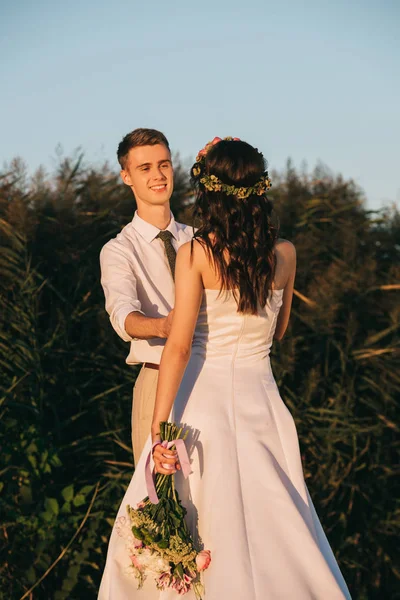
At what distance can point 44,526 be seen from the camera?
18.0 feet

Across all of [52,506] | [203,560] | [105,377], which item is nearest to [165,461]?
[203,560]

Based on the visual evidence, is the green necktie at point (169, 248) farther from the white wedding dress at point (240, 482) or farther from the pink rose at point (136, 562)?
the pink rose at point (136, 562)

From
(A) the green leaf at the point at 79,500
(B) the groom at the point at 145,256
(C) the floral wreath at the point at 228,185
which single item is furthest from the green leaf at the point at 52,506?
(C) the floral wreath at the point at 228,185

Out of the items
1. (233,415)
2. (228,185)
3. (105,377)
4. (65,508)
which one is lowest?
(65,508)

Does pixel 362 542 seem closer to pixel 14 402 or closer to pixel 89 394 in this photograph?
pixel 89 394

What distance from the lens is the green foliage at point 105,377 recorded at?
555 cm

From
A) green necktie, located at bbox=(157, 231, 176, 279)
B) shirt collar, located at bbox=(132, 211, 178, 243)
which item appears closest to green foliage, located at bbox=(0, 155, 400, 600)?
shirt collar, located at bbox=(132, 211, 178, 243)

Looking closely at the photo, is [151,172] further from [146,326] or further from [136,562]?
[136,562]

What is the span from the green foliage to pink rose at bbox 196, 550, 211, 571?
2395 mm

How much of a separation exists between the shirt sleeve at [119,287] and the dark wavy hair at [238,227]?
65 centimetres

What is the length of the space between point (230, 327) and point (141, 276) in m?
0.95

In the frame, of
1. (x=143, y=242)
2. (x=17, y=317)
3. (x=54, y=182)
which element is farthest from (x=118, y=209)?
(x=143, y=242)

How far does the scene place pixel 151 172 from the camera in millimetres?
4281

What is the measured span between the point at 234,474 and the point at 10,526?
8.64 feet
